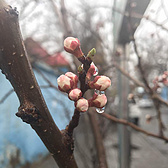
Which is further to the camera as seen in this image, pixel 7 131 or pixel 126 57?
pixel 126 57

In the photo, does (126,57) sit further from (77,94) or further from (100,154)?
(77,94)

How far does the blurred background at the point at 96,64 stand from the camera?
2.34 feet

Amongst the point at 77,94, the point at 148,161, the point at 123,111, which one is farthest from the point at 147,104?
the point at 77,94

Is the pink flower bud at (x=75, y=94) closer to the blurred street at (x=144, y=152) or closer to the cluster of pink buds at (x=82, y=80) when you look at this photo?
the cluster of pink buds at (x=82, y=80)

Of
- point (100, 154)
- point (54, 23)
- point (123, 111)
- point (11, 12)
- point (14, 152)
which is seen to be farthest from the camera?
point (123, 111)

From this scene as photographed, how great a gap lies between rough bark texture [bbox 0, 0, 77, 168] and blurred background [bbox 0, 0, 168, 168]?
0.46ft

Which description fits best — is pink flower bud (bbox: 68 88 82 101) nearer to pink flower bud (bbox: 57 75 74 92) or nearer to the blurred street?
pink flower bud (bbox: 57 75 74 92)

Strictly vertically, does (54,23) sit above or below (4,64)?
above

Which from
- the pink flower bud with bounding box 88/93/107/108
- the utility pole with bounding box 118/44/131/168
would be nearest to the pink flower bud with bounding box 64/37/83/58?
the pink flower bud with bounding box 88/93/107/108

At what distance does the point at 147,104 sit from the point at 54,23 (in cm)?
1311

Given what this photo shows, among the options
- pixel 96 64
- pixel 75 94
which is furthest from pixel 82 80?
pixel 96 64

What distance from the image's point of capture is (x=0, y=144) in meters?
0.65

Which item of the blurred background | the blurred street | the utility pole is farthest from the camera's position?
the blurred street

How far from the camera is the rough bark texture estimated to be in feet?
0.97
